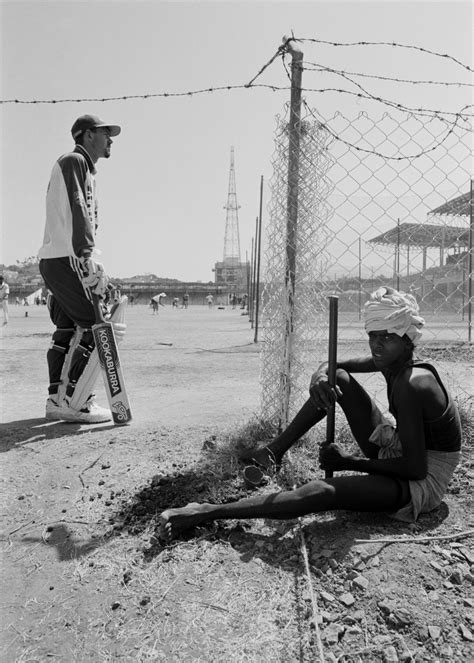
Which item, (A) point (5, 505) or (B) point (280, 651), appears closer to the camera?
(B) point (280, 651)

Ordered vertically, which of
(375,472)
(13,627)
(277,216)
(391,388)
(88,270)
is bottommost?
(13,627)

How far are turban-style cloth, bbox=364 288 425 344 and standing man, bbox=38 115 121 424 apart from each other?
222cm

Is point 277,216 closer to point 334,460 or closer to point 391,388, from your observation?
point 391,388

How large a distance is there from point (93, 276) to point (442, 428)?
2650 mm

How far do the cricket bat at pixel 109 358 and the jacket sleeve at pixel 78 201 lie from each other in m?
0.42

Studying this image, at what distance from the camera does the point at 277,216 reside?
3.45 meters

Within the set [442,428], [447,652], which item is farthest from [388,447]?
[447,652]

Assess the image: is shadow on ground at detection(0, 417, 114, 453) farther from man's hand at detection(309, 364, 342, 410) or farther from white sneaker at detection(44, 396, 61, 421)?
man's hand at detection(309, 364, 342, 410)

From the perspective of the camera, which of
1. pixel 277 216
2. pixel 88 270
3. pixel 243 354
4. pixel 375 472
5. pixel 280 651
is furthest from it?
pixel 243 354

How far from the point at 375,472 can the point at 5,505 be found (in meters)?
1.89

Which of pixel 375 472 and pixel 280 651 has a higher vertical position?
pixel 375 472

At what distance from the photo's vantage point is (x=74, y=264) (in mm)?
3936

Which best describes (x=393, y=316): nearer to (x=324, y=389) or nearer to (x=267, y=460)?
(x=324, y=389)

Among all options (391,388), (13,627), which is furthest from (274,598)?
(391,388)
